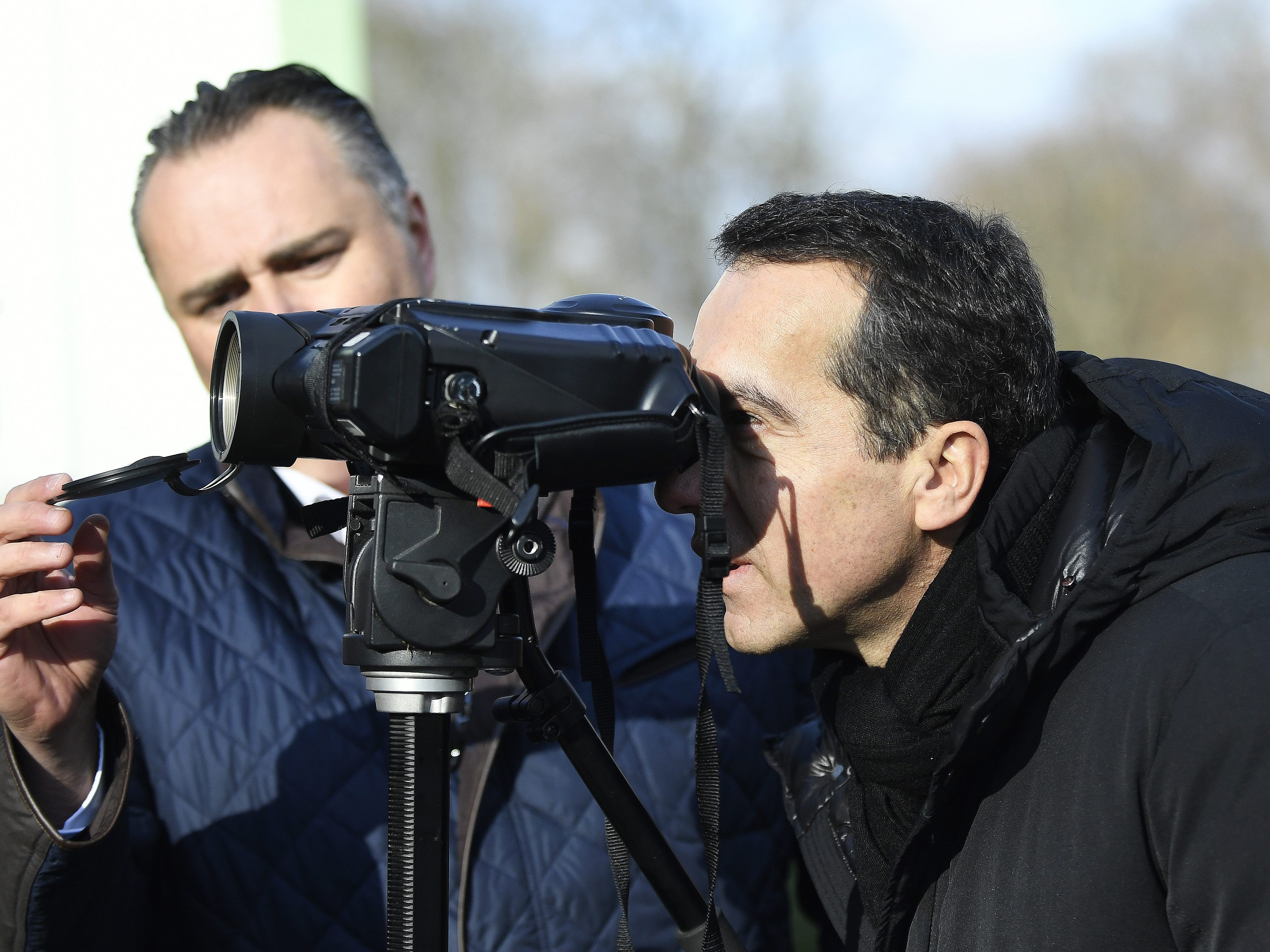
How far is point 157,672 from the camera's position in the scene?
5.40ft

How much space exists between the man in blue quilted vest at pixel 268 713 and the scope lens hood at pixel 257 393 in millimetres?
250

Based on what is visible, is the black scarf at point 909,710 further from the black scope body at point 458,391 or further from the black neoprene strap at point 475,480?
the black neoprene strap at point 475,480

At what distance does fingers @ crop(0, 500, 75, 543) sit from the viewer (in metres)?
1.27

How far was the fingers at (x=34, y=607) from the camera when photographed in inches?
49.9

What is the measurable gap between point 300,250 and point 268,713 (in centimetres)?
75

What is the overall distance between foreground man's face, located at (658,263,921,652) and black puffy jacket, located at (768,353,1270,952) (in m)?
0.21

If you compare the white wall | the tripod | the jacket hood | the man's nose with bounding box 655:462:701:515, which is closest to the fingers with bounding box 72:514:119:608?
the tripod

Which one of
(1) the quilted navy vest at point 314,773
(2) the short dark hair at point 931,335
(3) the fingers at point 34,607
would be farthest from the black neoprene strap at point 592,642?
(3) the fingers at point 34,607

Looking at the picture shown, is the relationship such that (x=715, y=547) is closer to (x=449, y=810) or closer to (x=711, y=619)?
(x=711, y=619)

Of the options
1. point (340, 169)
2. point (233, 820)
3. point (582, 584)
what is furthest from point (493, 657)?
point (340, 169)

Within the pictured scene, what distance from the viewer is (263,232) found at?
188cm

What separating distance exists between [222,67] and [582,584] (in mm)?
2664

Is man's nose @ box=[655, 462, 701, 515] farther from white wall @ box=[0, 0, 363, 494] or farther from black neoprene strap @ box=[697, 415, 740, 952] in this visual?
white wall @ box=[0, 0, 363, 494]

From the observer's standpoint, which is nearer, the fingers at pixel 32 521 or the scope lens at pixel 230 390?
the scope lens at pixel 230 390
